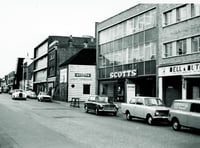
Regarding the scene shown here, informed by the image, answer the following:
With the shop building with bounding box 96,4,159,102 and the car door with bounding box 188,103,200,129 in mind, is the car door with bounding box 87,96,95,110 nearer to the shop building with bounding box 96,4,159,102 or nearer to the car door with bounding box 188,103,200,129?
the shop building with bounding box 96,4,159,102

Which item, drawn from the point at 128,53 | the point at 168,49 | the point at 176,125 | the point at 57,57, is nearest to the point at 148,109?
the point at 176,125

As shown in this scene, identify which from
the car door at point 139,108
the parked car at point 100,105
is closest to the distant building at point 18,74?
the parked car at point 100,105

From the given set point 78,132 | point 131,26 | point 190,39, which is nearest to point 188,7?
point 190,39

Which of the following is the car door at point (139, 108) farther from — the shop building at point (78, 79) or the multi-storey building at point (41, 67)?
the multi-storey building at point (41, 67)

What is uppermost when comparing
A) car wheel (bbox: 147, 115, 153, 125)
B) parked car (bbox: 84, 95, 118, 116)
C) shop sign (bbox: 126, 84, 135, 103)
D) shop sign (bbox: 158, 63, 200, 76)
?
shop sign (bbox: 158, 63, 200, 76)

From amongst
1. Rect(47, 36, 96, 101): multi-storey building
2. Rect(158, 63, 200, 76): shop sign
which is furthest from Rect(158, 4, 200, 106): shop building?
Rect(47, 36, 96, 101): multi-storey building

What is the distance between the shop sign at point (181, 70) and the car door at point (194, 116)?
9.55 metres

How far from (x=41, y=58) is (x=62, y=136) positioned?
226 feet

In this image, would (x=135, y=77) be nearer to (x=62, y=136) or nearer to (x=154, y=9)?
(x=154, y=9)

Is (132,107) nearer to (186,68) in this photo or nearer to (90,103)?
(90,103)

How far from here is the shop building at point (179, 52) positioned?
2512cm

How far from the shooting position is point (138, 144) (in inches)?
438

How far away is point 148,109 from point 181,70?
8.10m

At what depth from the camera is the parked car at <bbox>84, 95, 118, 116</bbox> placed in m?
25.0
